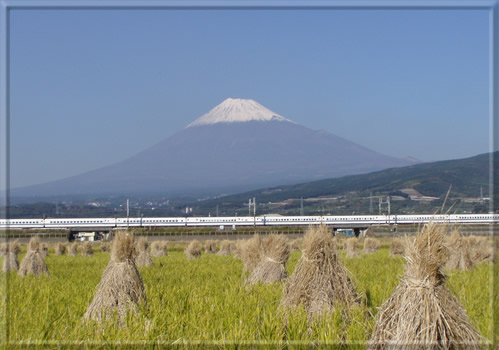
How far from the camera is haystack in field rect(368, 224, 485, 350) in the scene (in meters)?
5.56

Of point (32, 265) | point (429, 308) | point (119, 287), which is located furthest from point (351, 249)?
point (429, 308)

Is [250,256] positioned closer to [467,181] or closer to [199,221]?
[199,221]

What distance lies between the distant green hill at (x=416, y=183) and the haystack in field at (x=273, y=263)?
34.9 meters

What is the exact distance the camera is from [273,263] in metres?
12.9

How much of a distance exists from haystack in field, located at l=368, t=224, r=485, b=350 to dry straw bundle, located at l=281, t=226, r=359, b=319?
2912 millimetres

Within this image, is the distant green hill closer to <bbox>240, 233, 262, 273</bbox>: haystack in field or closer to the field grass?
<bbox>240, 233, 262, 273</bbox>: haystack in field

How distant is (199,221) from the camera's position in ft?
206

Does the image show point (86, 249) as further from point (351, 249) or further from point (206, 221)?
point (206, 221)

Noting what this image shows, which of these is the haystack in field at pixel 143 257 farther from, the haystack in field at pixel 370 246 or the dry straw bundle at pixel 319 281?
the dry straw bundle at pixel 319 281

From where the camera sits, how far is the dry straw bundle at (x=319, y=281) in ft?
28.4

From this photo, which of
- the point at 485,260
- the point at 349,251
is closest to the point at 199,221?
the point at 349,251

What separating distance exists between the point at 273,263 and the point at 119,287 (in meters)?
4.51

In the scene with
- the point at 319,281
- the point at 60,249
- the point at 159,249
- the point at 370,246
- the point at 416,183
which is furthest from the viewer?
the point at 416,183

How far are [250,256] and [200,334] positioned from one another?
8.16 metres
